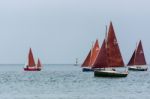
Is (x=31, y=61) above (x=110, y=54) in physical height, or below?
above

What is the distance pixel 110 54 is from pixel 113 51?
2.01 feet

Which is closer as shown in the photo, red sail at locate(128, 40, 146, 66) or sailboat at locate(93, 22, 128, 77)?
sailboat at locate(93, 22, 128, 77)

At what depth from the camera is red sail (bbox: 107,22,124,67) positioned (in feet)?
309

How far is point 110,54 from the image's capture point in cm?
9488

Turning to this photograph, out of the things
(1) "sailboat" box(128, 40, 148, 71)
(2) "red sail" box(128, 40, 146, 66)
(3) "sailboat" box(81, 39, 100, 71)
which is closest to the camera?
(3) "sailboat" box(81, 39, 100, 71)

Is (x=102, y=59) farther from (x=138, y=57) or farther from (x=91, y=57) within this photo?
(x=138, y=57)

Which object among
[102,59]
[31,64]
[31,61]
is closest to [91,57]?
[31,61]

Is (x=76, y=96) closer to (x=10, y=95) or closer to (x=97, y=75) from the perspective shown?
(x=10, y=95)

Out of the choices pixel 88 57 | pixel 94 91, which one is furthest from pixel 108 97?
pixel 88 57

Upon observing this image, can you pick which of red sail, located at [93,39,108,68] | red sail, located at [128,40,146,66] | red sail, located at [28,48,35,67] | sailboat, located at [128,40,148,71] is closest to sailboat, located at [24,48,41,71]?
red sail, located at [28,48,35,67]

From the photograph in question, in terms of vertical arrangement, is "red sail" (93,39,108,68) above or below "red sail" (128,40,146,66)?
below

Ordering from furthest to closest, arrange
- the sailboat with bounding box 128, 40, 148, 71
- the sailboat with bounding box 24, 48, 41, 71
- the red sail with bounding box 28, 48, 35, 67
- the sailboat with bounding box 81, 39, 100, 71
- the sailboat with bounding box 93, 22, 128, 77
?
the sailboat with bounding box 24, 48, 41, 71 < the red sail with bounding box 28, 48, 35, 67 < the sailboat with bounding box 128, 40, 148, 71 < the sailboat with bounding box 81, 39, 100, 71 < the sailboat with bounding box 93, 22, 128, 77

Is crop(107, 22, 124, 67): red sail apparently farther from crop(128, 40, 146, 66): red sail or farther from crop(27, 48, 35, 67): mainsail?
crop(27, 48, 35, 67): mainsail

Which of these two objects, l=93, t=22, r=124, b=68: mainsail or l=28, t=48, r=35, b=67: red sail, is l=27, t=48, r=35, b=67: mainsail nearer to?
l=28, t=48, r=35, b=67: red sail
